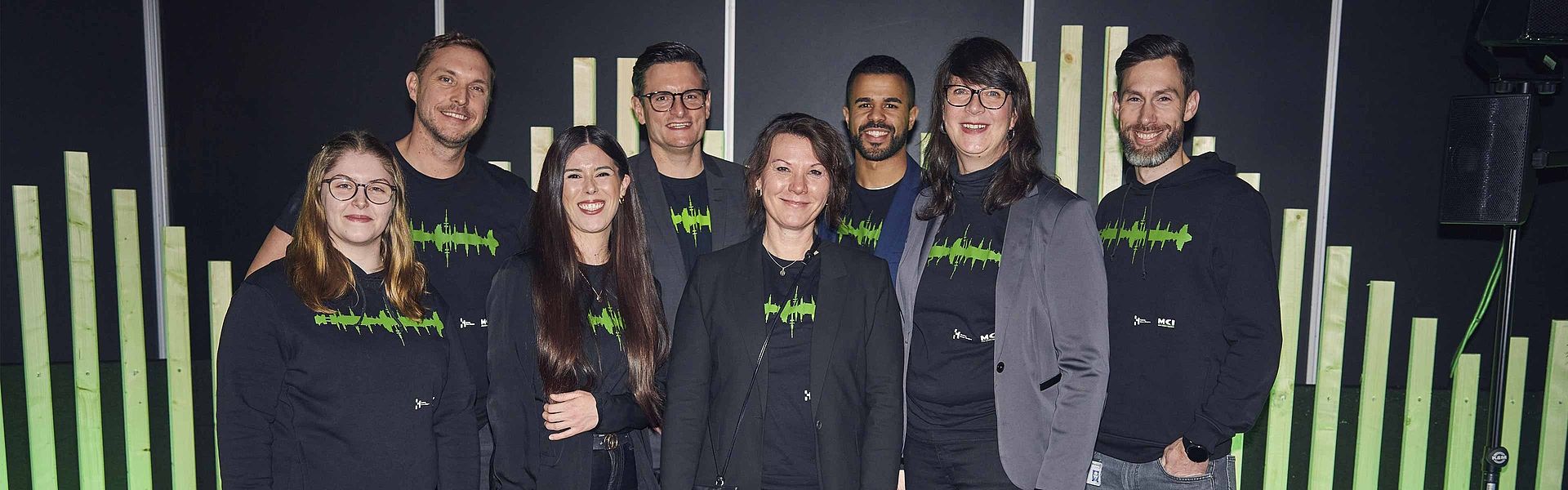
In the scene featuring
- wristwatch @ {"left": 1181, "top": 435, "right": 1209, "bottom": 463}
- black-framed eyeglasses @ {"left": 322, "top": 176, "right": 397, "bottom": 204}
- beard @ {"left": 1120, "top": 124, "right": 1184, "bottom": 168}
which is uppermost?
beard @ {"left": 1120, "top": 124, "right": 1184, "bottom": 168}

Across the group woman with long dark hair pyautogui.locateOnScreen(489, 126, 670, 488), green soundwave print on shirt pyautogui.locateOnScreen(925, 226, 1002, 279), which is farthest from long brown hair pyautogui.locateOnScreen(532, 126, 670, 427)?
green soundwave print on shirt pyautogui.locateOnScreen(925, 226, 1002, 279)

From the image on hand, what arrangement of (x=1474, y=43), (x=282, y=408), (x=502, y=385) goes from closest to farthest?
1. (x=282, y=408)
2. (x=502, y=385)
3. (x=1474, y=43)

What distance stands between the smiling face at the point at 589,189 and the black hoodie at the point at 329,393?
15.0 inches

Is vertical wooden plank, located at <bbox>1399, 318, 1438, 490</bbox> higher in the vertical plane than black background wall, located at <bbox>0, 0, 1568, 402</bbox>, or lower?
lower

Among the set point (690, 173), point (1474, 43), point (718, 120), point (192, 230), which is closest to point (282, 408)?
point (690, 173)

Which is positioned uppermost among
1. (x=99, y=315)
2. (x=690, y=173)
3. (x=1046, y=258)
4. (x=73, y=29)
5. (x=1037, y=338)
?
(x=73, y=29)

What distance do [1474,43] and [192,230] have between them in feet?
17.2

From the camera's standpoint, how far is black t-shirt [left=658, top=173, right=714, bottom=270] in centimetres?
248

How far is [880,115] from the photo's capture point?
2762 millimetres

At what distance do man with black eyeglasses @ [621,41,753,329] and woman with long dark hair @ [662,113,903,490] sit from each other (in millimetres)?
463

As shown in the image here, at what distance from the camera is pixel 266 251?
8.13 ft

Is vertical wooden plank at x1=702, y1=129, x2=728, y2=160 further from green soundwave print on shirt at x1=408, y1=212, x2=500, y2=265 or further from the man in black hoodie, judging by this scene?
the man in black hoodie

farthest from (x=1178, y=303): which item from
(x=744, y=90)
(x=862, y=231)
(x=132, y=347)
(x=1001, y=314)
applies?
(x=132, y=347)

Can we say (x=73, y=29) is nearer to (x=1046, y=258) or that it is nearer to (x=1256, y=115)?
(x=1046, y=258)
